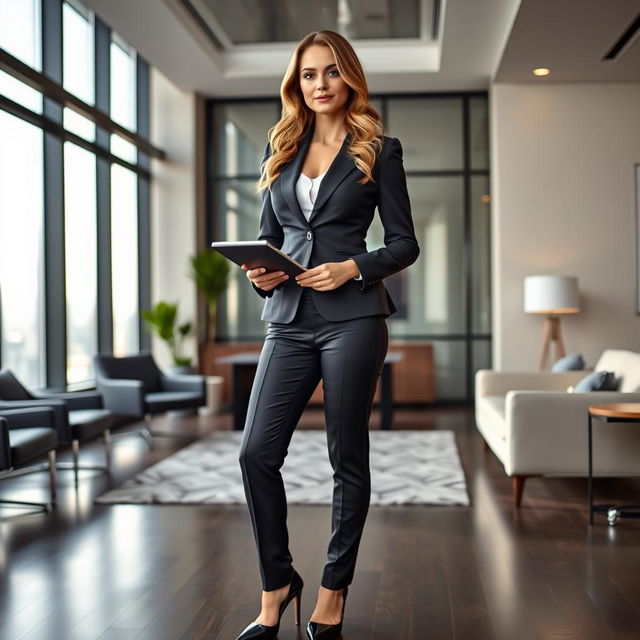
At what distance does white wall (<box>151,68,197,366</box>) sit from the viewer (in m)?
9.52

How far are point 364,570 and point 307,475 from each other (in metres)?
2.07

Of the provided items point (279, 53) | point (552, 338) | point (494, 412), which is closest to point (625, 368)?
point (494, 412)

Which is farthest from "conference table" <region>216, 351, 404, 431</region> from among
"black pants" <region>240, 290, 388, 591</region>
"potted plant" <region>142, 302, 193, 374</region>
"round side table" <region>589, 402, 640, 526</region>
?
"black pants" <region>240, 290, 388, 591</region>

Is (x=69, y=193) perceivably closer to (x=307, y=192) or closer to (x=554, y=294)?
(x=554, y=294)

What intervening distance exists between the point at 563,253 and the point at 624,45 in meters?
2.16

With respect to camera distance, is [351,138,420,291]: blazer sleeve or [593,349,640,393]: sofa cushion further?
[593,349,640,393]: sofa cushion

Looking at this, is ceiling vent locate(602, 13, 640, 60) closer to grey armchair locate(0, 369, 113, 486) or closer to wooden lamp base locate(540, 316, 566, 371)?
wooden lamp base locate(540, 316, 566, 371)

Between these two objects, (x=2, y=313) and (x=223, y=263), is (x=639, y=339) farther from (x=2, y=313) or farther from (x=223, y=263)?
(x=2, y=313)

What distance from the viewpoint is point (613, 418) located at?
382cm

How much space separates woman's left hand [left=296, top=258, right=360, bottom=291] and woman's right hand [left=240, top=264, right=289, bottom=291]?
→ 2.0 inches

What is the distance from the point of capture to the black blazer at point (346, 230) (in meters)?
2.29

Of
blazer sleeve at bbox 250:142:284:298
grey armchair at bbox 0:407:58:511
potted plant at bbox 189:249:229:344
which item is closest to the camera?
blazer sleeve at bbox 250:142:284:298

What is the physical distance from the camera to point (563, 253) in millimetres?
8422

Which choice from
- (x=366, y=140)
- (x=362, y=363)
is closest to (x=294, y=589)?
(x=362, y=363)
